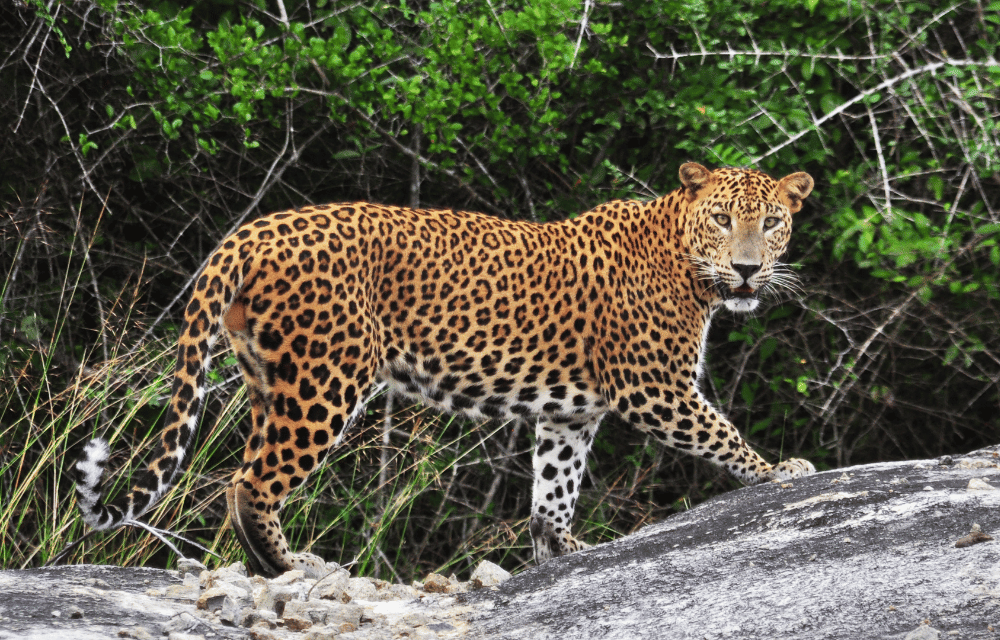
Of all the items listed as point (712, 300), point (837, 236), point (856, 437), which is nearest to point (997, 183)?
point (837, 236)

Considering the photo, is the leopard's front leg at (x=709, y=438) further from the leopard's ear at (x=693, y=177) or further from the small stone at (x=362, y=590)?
the small stone at (x=362, y=590)

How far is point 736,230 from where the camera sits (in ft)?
19.1

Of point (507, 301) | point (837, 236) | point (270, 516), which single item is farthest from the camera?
point (837, 236)

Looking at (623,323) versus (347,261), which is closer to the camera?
(347,261)

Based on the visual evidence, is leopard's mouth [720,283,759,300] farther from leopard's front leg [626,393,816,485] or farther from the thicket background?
the thicket background

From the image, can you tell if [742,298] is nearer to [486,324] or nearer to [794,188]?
[794,188]

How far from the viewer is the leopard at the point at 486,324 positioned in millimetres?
5109

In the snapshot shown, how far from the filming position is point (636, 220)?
617 centimetres

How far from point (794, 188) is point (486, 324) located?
5.93ft

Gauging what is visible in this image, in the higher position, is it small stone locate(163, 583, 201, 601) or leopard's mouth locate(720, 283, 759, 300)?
leopard's mouth locate(720, 283, 759, 300)

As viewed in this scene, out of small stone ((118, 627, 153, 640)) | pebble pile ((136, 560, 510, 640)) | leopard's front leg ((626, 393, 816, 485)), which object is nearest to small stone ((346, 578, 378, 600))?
pebble pile ((136, 560, 510, 640))

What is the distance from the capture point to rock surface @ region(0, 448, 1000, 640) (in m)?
3.71

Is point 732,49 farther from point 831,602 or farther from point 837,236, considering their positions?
point 831,602

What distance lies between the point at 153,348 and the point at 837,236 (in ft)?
13.5
